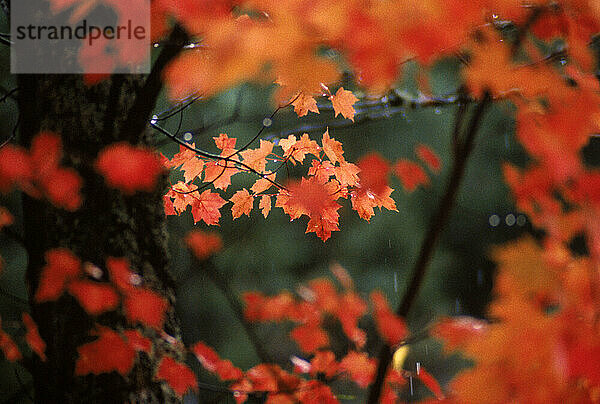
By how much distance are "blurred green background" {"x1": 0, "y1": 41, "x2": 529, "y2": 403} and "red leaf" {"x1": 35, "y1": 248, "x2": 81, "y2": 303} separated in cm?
356

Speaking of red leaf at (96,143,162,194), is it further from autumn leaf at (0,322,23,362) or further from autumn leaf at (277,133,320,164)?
autumn leaf at (277,133,320,164)

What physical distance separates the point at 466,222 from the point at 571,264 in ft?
16.1

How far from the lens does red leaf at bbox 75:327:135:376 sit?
1217 mm

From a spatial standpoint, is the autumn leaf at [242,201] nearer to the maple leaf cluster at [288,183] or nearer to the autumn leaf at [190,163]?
the maple leaf cluster at [288,183]

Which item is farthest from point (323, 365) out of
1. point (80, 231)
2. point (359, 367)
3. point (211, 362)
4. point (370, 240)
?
point (370, 240)

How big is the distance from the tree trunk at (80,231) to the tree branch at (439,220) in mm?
772

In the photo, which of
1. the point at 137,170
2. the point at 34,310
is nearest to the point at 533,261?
the point at 137,170

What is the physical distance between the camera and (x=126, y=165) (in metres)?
1.11

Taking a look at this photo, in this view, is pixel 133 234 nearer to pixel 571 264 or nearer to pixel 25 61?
pixel 25 61

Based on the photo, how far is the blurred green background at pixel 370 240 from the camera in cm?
495

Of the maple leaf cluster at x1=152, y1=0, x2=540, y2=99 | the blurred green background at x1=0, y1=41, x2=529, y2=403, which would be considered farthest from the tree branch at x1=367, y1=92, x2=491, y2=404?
the blurred green background at x1=0, y1=41, x2=529, y2=403

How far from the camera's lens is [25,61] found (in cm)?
133

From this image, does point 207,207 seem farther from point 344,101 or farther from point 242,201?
point 344,101

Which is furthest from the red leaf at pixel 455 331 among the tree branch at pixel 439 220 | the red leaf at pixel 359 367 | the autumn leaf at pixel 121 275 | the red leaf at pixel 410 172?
the autumn leaf at pixel 121 275
